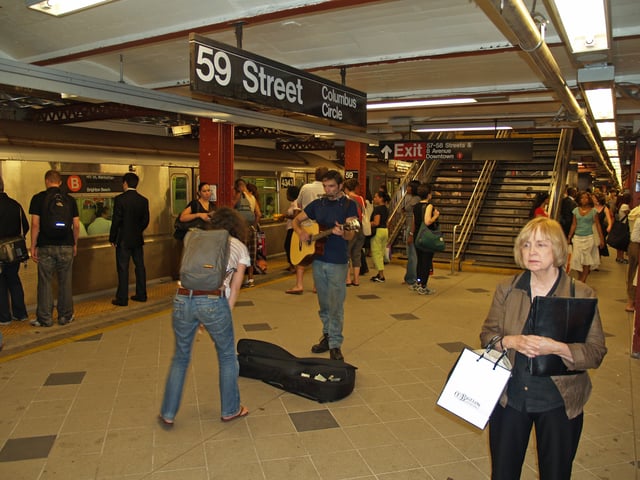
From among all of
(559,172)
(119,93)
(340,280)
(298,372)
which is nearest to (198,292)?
(298,372)

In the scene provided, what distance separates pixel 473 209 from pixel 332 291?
8481 millimetres

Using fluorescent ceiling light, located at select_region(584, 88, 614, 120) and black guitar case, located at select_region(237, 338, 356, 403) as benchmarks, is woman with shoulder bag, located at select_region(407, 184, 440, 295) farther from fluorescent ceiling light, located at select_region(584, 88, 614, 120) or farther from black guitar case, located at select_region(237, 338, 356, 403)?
black guitar case, located at select_region(237, 338, 356, 403)

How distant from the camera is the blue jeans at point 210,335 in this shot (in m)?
3.44

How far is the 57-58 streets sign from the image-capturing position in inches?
151

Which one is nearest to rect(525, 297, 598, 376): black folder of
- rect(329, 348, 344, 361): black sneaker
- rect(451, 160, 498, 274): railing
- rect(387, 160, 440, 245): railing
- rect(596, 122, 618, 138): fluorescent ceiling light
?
rect(329, 348, 344, 361): black sneaker

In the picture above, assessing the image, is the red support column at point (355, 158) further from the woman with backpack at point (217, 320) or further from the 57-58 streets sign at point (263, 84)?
the woman with backpack at point (217, 320)

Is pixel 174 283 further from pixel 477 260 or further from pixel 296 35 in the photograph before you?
pixel 477 260

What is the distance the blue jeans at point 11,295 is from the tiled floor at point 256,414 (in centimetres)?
25

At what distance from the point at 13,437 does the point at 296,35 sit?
14.2ft

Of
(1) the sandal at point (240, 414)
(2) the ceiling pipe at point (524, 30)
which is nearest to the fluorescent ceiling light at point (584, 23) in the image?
(2) the ceiling pipe at point (524, 30)

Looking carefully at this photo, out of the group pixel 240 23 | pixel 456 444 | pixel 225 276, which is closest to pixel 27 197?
pixel 240 23

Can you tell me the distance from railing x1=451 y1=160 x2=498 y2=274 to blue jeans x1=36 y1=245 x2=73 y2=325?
7149 millimetres

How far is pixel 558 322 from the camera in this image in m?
2.11

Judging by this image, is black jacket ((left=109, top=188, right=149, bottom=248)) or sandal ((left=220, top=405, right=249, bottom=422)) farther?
black jacket ((left=109, top=188, right=149, bottom=248))
